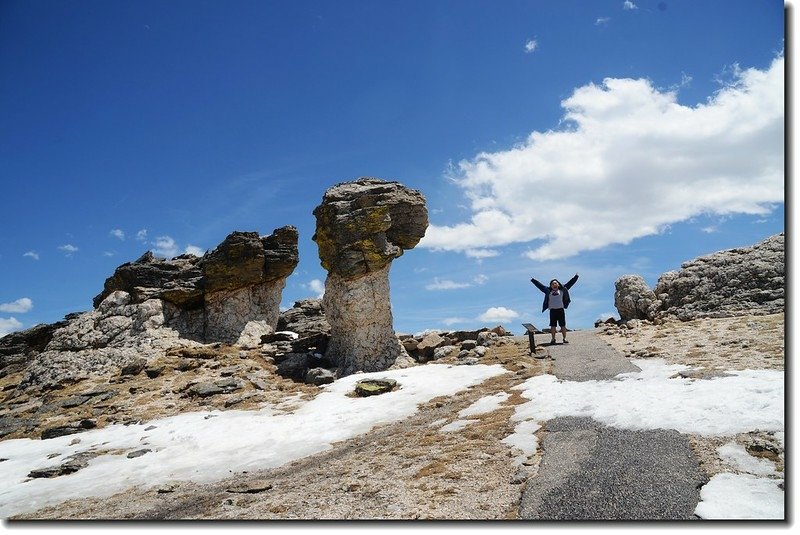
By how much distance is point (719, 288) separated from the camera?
85.0 ft

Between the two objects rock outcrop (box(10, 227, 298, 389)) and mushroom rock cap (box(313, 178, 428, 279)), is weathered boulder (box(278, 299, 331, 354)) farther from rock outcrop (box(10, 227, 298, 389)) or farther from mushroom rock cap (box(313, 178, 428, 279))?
mushroom rock cap (box(313, 178, 428, 279))

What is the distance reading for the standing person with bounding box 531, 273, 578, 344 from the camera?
24.3 metres

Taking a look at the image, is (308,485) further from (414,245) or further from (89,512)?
(414,245)

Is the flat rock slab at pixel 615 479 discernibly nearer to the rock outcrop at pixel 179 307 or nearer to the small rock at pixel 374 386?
the small rock at pixel 374 386

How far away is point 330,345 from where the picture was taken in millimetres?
27031

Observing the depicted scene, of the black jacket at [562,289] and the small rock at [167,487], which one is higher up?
the black jacket at [562,289]

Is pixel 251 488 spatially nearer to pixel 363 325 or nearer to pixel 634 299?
pixel 363 325

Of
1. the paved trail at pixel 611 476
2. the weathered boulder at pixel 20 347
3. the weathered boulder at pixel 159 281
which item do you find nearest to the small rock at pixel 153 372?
the weathered boulder at pixel 159 281

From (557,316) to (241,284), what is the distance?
21.0 m

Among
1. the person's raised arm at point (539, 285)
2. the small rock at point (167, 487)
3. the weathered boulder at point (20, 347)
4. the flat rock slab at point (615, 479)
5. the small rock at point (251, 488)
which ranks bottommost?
the small rock at point (167, 487)

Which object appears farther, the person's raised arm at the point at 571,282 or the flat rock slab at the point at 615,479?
the person's raised arm at the point at 571,282

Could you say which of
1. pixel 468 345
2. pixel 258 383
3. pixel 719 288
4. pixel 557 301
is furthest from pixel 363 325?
pixel 719 288

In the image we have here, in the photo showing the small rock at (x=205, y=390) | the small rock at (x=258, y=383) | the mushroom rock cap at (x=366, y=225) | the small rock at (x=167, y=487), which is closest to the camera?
the small rock at (x=167, y=487)

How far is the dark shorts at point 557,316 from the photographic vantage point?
2450cm
